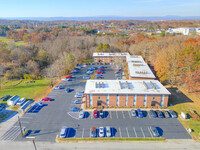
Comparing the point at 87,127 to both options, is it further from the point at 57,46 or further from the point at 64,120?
the point at 57,46

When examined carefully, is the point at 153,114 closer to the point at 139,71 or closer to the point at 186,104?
the point at 186,104

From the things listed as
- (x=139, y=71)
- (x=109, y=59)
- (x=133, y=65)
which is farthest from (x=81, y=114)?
(x=109, y=59)

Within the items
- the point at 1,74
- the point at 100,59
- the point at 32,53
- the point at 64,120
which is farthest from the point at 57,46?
the point at 64,120

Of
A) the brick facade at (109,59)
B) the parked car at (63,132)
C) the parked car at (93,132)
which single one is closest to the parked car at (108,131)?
the parked car at (93,132)

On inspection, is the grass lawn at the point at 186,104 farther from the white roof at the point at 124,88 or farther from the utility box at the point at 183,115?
the white roof at the point at 124,88

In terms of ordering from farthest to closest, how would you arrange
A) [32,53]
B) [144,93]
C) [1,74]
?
[32,53] → [1,74] → [144,93]

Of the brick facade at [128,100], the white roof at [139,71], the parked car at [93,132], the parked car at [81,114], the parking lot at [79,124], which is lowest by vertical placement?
the parking lot at [79,124]
